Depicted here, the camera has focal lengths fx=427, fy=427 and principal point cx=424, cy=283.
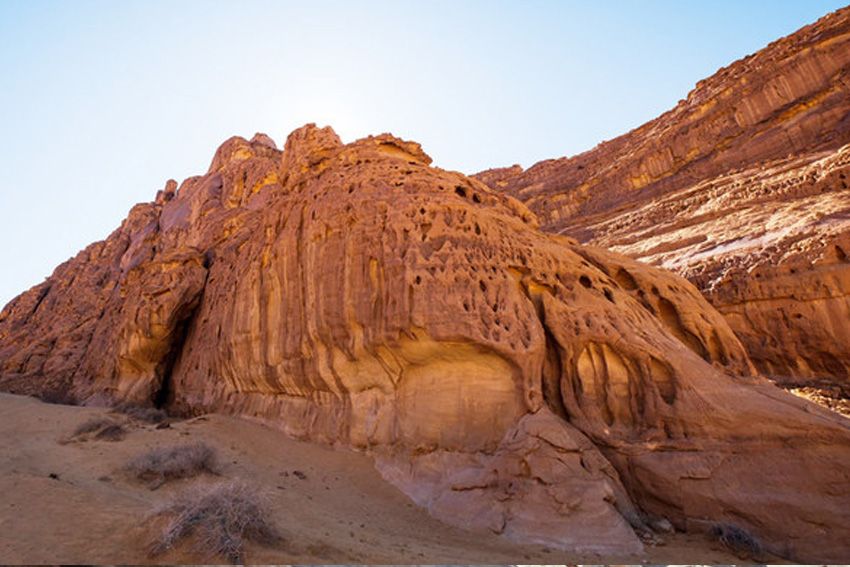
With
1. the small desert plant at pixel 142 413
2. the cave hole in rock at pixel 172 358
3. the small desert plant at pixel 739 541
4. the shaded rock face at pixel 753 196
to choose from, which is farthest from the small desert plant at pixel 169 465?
the shaded rock face at pixel 753 196

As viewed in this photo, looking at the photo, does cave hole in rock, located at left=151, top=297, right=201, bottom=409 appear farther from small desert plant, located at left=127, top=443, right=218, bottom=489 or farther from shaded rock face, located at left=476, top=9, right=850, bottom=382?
shaded rock face, located at left=476, top=9, right=850, bottom=382

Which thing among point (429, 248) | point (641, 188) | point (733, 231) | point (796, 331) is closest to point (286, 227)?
point (429, 248)

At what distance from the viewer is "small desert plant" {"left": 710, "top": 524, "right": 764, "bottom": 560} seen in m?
6.14

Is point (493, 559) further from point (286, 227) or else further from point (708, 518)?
point (286, 227)

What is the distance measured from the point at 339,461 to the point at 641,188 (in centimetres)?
3416

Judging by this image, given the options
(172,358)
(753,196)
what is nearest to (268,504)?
(172,358)

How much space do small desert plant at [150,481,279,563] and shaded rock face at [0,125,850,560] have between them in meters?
3.70

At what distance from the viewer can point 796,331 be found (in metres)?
15.4

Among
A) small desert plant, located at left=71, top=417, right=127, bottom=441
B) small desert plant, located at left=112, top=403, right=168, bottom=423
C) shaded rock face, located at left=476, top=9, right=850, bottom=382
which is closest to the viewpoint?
small desert plant, located at left=71, top=417, right=127, bottom=441

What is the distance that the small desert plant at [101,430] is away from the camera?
10445mm

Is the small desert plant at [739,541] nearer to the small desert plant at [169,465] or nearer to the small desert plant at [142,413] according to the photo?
the small desert plant at [169,465]

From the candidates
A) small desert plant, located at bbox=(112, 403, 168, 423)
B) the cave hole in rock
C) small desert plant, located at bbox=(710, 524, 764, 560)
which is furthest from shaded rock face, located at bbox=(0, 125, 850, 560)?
the cave hole in rock

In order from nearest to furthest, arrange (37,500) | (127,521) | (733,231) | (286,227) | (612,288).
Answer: (127,521) → (37,500) → (612,288) → (286,227) → (733,231)

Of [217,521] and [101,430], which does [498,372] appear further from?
[101,430]
